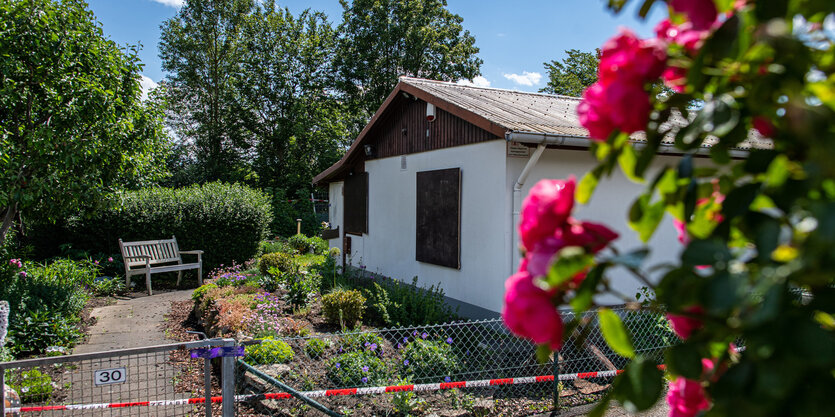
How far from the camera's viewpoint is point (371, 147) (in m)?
11.2

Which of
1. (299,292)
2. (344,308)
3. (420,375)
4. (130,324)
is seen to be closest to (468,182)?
(344,308)

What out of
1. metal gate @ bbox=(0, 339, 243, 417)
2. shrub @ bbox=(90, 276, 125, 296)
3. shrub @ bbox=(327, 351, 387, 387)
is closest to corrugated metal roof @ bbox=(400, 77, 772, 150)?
shrub @ bbox=(327, 351, 387, 387)

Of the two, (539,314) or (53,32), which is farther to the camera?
(53,32)

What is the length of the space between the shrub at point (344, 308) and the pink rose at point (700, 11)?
6.22 m

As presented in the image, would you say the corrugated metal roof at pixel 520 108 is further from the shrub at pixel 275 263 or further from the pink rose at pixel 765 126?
the pink rose at pixel 765 126

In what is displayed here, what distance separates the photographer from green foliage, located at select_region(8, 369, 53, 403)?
15.6 ft

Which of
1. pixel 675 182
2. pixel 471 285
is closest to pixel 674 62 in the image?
pixel 675 182

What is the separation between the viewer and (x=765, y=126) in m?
0.77

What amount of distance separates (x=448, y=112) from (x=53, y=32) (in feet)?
18.6

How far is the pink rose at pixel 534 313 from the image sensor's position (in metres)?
0.71

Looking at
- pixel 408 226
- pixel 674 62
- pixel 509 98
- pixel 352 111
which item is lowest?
pixel 408 226

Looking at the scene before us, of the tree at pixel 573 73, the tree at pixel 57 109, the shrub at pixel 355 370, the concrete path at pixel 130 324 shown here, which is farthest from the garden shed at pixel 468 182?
the tree at pixel 573 73

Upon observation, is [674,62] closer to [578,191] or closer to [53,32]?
[578,191]

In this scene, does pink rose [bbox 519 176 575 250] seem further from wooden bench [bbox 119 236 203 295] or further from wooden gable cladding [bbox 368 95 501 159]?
wooden bench [bbox 119 236 203 295]
